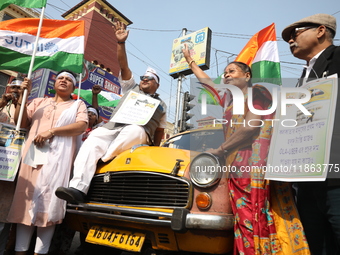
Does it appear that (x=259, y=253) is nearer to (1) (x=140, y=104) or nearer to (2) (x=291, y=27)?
(2) (x=291, y=27)

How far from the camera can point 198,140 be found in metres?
3.54

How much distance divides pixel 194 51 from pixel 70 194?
18.4 metres

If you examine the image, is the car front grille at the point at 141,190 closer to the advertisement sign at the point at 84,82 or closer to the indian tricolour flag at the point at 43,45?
the indian tricolour flag at the point at 43,45

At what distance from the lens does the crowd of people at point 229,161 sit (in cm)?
190

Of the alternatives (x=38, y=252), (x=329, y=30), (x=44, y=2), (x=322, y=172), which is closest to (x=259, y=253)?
(x=322, y=172)

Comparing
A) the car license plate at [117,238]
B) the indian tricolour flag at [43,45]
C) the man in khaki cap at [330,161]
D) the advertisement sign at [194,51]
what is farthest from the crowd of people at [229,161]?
the advertisement sign at [194,51]

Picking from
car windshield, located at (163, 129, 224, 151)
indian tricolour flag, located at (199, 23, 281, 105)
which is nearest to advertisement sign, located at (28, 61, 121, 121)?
car windshield, located at (163, 129, 224, 151)

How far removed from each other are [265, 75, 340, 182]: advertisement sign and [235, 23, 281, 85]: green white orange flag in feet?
16.7

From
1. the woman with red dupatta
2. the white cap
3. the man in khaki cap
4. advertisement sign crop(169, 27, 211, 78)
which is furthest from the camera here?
advertisement sign crop(169, 27, 211, 78)

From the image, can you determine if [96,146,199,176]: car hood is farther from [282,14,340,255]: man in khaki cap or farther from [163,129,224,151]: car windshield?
[282,14,340,255]: man in khaki cap

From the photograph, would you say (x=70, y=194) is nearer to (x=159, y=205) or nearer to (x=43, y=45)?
(x=159, y=205)

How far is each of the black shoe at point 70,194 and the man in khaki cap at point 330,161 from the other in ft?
6.49

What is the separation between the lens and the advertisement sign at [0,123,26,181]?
272cm

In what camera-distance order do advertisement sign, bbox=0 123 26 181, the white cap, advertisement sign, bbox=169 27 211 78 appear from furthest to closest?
1. advertisement sign, bbox=169 27 211 78
2. the white cap
3. advertisement sign, bbox=0 123 26 181
